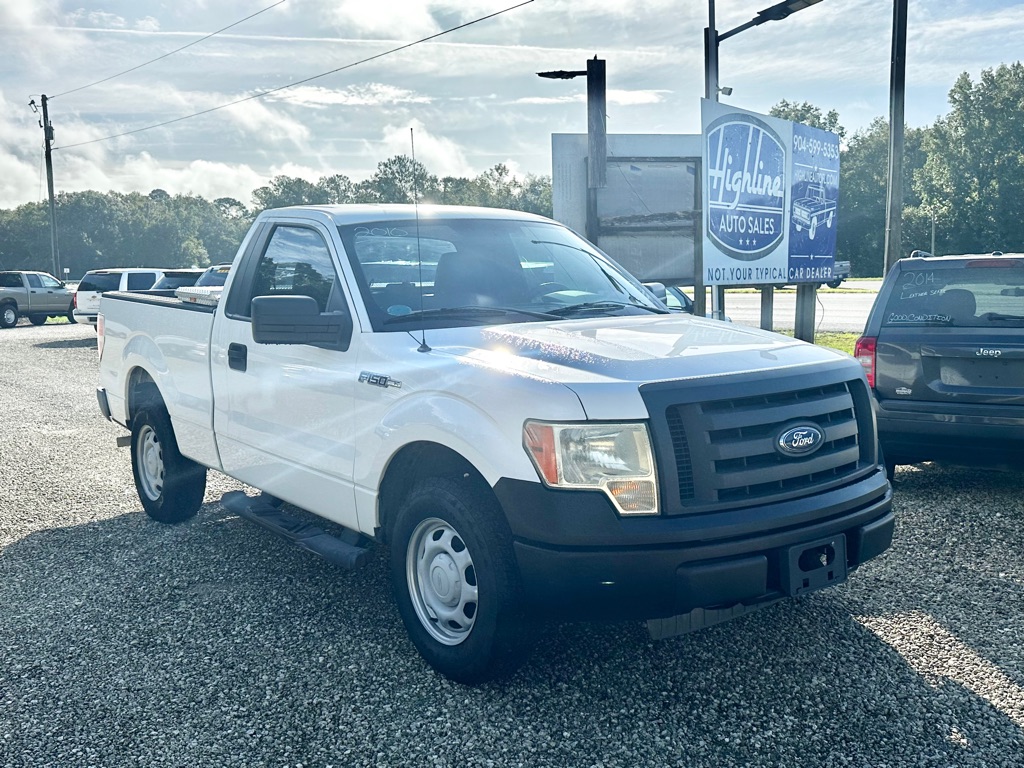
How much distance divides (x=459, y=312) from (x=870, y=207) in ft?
277

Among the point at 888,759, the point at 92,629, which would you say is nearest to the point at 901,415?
the point at 888,759

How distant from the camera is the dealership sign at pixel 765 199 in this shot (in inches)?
381

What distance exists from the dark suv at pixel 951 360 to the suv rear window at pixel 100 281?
22310 mm

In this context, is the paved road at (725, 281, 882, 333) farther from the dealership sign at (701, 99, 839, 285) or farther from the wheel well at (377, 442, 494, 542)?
the wheel well at (377, 442, 494, 542)

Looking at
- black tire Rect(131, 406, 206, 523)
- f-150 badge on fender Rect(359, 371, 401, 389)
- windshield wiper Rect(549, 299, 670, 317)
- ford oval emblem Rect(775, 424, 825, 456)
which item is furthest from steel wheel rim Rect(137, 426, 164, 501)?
ford oval emblem Rect(775, 424, 825, 456)

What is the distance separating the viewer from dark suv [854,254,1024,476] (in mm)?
5977

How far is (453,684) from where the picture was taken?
3.88 meters

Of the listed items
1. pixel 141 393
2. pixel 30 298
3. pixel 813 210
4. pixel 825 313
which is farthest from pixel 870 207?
pixel 141 393

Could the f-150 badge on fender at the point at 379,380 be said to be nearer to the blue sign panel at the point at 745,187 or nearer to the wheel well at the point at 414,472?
the wheel well at the point at 414,472

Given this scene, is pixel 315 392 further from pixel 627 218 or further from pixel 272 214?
pixel 627 218

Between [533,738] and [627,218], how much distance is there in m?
8.33

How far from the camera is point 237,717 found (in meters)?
3.63

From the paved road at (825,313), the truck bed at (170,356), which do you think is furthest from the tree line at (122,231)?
the truck bed at (170,356)

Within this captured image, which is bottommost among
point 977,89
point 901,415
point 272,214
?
point 901,415
